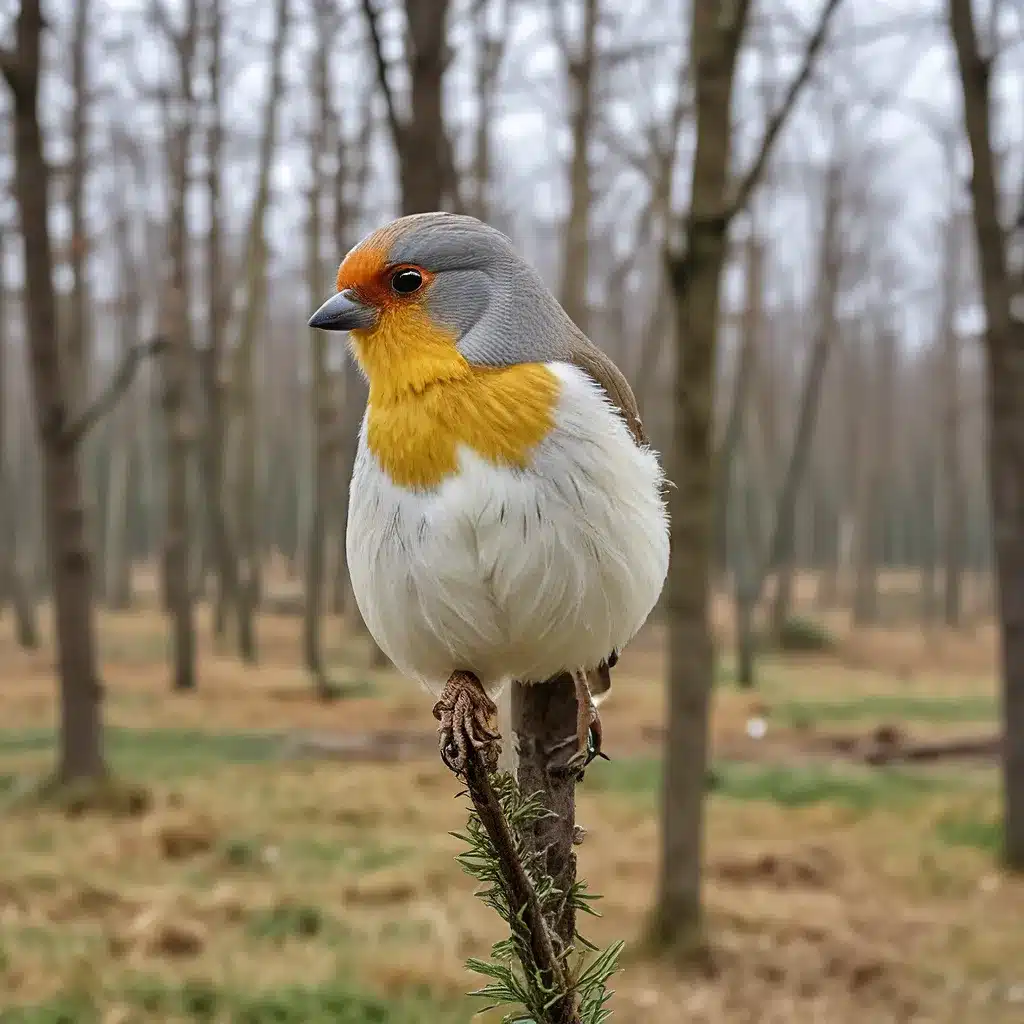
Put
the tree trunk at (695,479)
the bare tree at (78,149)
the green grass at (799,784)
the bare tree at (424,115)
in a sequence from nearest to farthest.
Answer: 1. the tree trunk at (695,479)
2. the bare tree at (424,115)
3. the green grass at (799,784)
4. the bare tree at (78,149)

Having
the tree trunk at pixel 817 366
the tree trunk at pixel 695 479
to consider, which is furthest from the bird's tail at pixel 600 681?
the tree trunk at pixel 817 366

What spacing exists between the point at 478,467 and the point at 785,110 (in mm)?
4223

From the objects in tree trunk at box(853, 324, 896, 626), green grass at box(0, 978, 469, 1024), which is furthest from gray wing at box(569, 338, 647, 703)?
tree trunk at box(853, 324, 896, 626)

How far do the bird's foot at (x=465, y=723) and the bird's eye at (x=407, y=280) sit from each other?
1.94 feet

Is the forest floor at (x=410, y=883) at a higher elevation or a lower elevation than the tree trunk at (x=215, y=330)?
lower

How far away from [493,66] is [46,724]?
12.0 meters

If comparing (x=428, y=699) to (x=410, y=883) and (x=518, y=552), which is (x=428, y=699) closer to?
(x=410, y=883)

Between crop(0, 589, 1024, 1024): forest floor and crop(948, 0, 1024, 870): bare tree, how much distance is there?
37.4 inches

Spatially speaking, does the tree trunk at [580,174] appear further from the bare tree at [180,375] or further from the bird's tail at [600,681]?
the bird's tail at [600,681]

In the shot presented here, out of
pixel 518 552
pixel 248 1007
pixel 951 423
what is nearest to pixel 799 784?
pixel 248 1007

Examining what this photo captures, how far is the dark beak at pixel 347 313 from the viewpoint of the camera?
5.02 ft

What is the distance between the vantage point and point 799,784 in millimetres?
9883

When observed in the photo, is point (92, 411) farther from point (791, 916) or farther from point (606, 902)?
point (791, 916)

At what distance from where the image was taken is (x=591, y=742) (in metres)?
1.70
